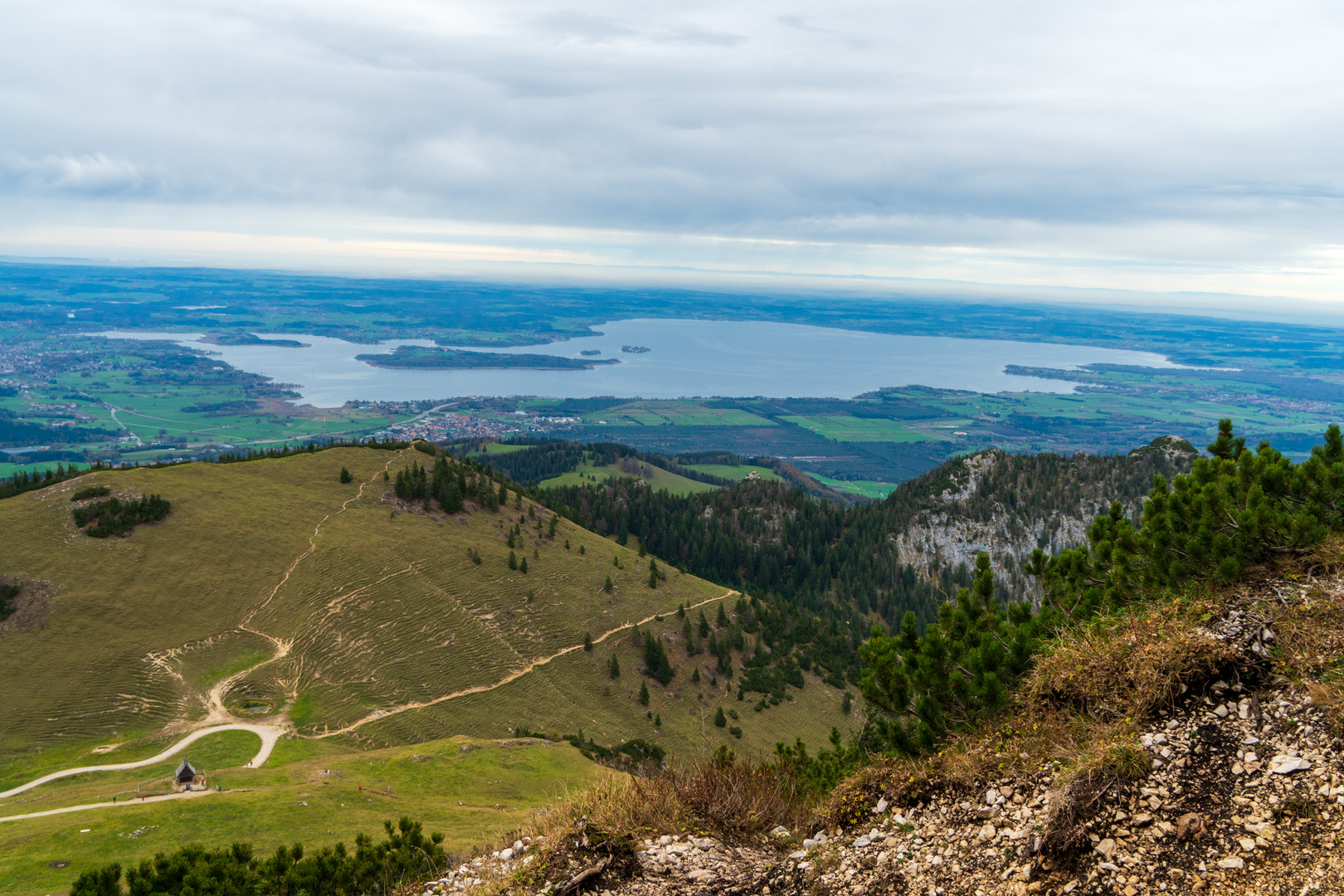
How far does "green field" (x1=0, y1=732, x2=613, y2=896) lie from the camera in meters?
27.6

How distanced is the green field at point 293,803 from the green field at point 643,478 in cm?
12288

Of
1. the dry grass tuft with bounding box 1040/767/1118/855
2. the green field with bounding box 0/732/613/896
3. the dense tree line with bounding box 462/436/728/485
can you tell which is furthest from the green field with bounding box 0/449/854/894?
the dense tree line with bounding box 462/436/728/485

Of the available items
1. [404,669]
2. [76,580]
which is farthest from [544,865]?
[76,580]

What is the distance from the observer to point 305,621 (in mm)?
59438

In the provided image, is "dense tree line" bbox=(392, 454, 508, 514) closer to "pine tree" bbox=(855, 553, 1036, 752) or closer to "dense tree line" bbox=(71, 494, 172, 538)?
"dense tree line" bbox=(71, 494, 172, 538)

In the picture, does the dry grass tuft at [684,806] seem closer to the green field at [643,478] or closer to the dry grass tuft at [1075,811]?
the dry grass tuft at [1075,811]

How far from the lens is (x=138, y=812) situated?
3150cm

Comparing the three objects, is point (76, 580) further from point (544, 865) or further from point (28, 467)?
point (28, 467)

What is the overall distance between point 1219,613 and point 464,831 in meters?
30.0

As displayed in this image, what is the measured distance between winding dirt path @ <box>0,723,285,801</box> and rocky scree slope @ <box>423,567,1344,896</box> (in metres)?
40.0

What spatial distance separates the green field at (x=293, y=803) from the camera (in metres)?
27.6

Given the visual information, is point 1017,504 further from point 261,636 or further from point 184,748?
point 184,748

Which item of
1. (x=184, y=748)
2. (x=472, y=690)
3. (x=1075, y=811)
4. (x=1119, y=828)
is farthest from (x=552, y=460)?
(x=1119, y=828)

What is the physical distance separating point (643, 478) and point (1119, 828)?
578ft
